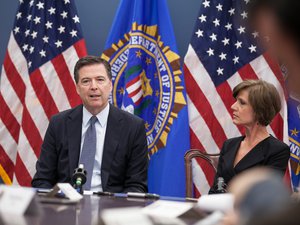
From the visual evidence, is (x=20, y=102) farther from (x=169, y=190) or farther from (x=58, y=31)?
(x=169, y=190)

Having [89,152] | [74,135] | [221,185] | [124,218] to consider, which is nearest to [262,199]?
[124,218]

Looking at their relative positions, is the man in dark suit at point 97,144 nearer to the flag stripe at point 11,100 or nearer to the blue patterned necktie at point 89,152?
the blue patterned necktie at point 89,152

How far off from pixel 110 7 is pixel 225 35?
1095 mm

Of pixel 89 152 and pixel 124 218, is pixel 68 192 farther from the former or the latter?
pixel 124 218

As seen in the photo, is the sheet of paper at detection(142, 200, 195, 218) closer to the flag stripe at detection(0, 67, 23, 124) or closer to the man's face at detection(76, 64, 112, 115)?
the man's face at detection(76, 64, 112, 115)

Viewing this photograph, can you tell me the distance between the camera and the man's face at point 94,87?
3.11 m

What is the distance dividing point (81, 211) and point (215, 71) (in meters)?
2.39

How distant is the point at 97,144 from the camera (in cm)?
297

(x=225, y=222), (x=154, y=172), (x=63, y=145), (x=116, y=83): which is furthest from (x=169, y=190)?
(x=225, y=222)

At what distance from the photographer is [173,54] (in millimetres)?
3994

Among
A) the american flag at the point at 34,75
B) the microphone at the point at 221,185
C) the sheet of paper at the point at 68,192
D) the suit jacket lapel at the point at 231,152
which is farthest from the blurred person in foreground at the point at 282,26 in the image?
the american flag at the point at 34,75

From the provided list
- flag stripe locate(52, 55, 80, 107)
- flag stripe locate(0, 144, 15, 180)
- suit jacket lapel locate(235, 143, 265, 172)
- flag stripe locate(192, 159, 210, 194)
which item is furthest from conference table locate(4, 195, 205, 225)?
flag stripe locate(0, 144, 15, 180)

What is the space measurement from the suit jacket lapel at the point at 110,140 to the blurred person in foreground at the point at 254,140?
617 mm

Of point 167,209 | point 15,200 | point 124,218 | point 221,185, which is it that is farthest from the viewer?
point 221,185
